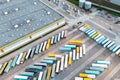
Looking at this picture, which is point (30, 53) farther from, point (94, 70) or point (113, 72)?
point (113, 72)

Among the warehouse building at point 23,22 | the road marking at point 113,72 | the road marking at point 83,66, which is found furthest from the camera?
the warehouse building at point 23,22

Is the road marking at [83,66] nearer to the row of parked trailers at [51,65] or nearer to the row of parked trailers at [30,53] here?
the row of parked trailers at [51,65]

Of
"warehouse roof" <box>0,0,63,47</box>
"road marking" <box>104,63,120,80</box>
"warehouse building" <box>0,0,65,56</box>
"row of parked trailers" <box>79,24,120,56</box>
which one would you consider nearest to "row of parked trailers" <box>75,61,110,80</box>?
"road marking" <box>104,63,120,80</box>

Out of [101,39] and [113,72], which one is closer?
[113,72]

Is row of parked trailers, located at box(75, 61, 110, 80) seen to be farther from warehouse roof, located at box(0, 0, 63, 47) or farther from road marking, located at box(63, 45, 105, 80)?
warehouse roof, located at box(0, 0, 63, 47)

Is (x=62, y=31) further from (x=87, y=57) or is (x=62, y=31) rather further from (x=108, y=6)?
(x=108, y=6)

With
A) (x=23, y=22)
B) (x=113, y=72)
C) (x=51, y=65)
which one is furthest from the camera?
(x=23, y=22)

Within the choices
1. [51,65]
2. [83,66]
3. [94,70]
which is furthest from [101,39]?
[51,65]

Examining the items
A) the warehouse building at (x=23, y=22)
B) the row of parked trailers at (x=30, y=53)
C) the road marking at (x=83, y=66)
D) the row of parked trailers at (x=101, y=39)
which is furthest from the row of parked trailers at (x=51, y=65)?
the warehouse building at (x=23, y=22)
